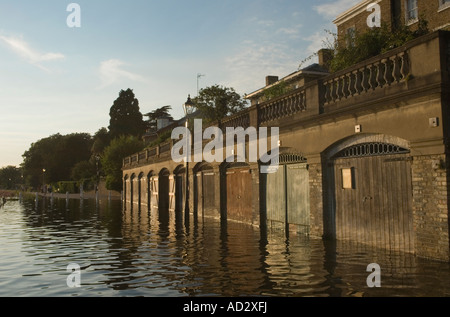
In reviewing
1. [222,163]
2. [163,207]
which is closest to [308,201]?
[222,163]

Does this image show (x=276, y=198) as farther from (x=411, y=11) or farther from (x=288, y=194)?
(x=411, y=11)

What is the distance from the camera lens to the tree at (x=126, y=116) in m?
72.7

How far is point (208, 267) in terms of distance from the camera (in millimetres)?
8211

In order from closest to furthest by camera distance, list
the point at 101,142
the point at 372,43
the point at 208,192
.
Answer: the point at 372,43 → the point at 208,192 → the point at 101,142

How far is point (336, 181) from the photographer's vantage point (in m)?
11.2

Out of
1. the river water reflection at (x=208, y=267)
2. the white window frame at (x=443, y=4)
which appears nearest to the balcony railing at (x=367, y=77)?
the river water reflection at (x=208, y=267)

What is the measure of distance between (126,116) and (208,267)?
224ft

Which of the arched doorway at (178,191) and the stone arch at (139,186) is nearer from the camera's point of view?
the arched doorway at (178,191)

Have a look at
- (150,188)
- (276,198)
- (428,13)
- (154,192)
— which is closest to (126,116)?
(150,188)

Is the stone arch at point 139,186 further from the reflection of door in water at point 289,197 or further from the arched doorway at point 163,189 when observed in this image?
the reflection of door in water at point 289,197

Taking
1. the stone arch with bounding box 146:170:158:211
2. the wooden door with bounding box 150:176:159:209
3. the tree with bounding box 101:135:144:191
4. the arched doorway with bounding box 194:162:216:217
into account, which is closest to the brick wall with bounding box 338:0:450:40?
the arched doorway with bounding box 194:162:216:217

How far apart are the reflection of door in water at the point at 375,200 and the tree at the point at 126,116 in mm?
65054

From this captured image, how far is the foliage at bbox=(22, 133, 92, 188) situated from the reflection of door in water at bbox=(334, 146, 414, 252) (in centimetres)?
7751
